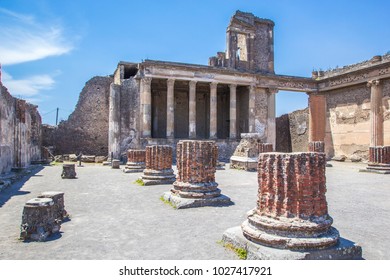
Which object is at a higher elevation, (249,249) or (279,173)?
(279,173)

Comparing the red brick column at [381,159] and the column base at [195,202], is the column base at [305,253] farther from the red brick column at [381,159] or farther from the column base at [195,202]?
the red brick column at [381,159]

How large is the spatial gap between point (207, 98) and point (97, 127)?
9.43 metres

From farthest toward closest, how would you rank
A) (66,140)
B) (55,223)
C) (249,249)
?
(66,140) < (55,223) < (249,249)

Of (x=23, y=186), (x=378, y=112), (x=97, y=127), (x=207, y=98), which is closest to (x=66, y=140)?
(x=97, y=127)

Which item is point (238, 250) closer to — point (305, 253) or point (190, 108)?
point (305, 253)

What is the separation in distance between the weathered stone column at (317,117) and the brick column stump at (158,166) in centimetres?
1654

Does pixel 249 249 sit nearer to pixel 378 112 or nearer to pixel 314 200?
pixel 314 200

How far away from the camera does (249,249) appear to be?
329 cm

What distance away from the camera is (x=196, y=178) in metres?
6.30

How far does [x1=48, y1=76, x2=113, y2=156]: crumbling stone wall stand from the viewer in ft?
77.4

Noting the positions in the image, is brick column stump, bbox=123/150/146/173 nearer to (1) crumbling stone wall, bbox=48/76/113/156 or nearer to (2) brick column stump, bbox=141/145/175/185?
(2) brick column stump, bbox=141/145/175/185

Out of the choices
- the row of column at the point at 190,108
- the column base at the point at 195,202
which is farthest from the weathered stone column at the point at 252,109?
the column base at the point at 195,202


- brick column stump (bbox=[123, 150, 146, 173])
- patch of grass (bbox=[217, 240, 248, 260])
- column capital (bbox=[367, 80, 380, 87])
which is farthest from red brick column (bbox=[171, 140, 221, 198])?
column capital (bbox=[367, 80, 380, 87])

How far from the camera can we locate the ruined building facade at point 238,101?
743 inches
